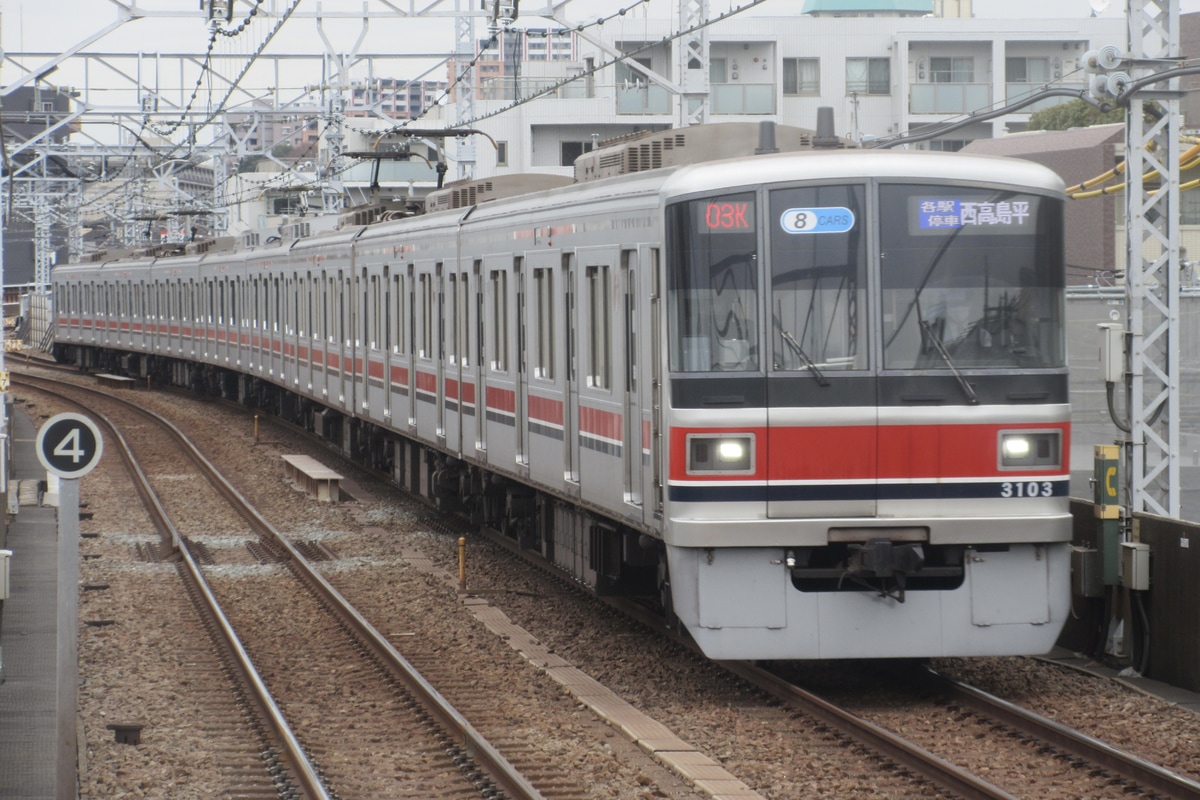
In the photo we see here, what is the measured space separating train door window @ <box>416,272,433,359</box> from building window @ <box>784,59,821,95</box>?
28262 millimetres

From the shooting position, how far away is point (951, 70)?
43031 millimetres

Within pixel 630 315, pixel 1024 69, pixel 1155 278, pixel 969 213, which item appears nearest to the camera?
pixel 969 213

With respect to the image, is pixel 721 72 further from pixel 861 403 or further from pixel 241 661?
pixel 861 403

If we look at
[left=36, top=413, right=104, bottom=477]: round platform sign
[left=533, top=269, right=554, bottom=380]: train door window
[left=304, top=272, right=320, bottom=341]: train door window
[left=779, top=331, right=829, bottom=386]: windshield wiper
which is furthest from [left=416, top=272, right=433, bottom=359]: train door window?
[left=36, top=413, right=104, bottom=477]: round platform sign

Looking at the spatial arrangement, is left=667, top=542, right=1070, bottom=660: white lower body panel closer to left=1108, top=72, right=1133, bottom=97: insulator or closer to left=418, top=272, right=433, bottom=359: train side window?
left=1108, top=72, right=1133, bottom=97: insulator

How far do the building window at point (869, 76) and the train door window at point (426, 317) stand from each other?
94.9ft

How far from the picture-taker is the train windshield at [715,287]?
8.26m

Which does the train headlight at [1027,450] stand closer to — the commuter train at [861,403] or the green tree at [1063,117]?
the commuter train at [861,403]

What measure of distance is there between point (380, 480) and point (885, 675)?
39.9 feet

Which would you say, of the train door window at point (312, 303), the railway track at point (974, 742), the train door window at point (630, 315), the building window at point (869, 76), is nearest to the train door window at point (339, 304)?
the train door window at point (312, 303)

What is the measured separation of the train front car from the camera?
8219 millimetres

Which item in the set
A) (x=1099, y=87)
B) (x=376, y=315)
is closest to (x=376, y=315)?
(x=376, y=315)

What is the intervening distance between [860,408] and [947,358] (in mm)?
485

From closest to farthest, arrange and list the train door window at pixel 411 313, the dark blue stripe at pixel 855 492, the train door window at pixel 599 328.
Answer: the dark blue stripe at pixel 855 492 → the train door window at pixel 599 328 → the train door window at pixel 411 313
